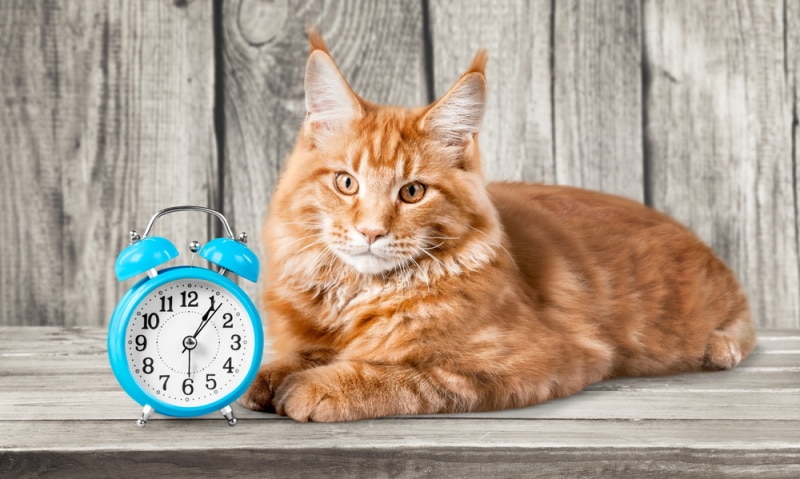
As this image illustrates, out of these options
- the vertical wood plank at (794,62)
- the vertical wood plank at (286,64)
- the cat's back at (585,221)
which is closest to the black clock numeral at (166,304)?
the cat's back at (585,221)

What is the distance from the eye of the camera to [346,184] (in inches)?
71.9

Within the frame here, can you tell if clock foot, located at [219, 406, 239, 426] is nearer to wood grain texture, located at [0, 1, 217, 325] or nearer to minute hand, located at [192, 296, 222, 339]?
minute hand, located at [192, 296, 222, 339]

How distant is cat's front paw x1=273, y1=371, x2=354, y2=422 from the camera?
161 cm

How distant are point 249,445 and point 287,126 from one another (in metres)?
1.56

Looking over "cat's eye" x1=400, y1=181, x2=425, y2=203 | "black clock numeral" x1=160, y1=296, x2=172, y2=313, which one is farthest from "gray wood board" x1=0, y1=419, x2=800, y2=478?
"cat's eye" x1=400, y1=181, x2=425, y2=203

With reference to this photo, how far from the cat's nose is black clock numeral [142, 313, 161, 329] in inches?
16.5

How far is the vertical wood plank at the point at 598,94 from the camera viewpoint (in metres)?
2.83

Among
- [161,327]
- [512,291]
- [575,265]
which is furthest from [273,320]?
[575,265]

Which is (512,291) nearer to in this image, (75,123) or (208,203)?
(208,203)

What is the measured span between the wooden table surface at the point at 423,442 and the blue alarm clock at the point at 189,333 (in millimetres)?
62

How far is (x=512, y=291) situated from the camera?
187 centimetres

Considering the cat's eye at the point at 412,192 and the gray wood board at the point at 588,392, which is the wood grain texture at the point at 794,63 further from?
the cat's eye at the point at 412,192

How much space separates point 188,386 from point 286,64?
1.46m

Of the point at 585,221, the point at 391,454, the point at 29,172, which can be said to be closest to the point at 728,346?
the point at 585,221
